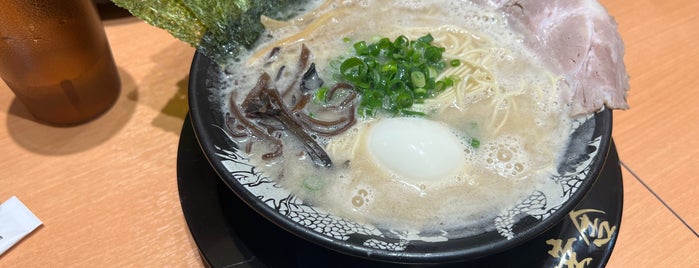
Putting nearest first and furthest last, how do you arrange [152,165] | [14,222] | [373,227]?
[373,227] < [14,222] < [152,165]

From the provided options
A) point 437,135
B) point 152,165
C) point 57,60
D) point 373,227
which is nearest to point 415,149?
point 437,135

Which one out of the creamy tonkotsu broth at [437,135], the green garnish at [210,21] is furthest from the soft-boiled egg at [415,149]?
the green garnish at [210,21]

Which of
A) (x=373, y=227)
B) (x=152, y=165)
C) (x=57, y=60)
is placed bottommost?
(x=152, y=165)

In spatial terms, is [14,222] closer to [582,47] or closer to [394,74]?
[394,74]

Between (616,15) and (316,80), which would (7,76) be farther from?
(616,15)

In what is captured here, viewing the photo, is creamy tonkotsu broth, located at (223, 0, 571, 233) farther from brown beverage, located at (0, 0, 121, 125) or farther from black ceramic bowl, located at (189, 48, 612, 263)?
brown beverage, located at (0, 0, 121, 125)

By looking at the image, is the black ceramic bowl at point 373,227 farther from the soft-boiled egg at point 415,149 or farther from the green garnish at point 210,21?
the soft-boiled egg at point 415,149
